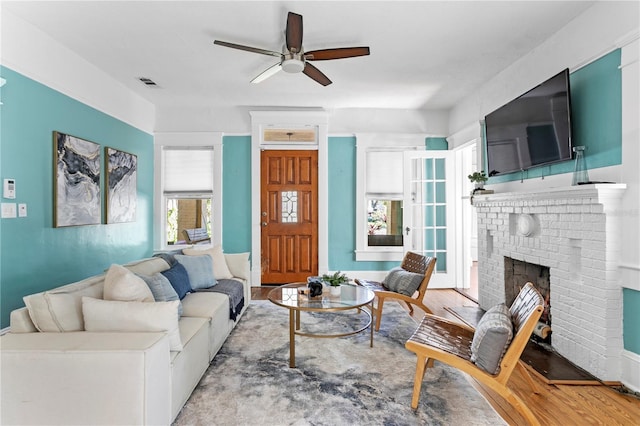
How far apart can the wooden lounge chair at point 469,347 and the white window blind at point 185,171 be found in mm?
4181

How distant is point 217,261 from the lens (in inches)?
153

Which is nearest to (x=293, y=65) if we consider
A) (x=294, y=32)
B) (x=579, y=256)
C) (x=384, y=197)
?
(x=294, y=32)

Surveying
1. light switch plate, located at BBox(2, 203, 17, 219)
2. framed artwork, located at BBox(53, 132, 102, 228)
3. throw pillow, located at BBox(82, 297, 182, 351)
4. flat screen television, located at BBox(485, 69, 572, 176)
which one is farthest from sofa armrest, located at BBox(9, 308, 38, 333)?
flat screen television, located at BBox(485, 69, 572, 176)

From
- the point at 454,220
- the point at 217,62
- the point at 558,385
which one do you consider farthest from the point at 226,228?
the point at 558,385

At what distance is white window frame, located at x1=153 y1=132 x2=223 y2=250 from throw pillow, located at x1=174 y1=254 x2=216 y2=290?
6.44ft

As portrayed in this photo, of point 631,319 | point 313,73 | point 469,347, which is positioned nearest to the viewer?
point 469,347

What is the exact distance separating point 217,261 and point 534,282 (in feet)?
10.8

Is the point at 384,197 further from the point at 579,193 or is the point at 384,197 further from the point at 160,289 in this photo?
the point at 160,289

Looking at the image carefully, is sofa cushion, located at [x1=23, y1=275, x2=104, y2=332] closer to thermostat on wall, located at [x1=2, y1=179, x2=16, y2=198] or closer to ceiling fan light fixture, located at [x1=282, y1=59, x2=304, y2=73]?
thermostat on wall, located at [x1=2, y1=179, x2=16, y2=198]

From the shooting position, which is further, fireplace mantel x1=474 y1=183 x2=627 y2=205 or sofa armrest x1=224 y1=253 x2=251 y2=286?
sofa armrest x1=224 y1=253 x2=251 y2=286

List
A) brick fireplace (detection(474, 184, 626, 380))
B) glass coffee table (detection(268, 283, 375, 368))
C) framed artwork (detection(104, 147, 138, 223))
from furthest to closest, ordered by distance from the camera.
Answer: framed artwork (detection(104, 147, 138, 223)) < glass coffee table (detection(268, 283, 375, 368)) < brick fireplace (detection(474, 184, 626, 380))

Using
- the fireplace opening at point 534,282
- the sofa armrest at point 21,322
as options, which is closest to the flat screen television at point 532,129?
the fireplace opening at point 534,282

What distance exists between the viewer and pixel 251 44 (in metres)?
3.29

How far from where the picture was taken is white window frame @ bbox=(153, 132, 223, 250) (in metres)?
5.41
